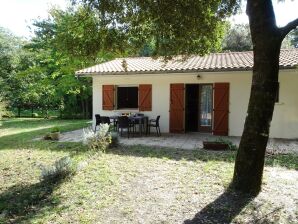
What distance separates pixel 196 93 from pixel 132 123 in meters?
Answer: 3.62

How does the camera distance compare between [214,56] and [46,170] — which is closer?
[46,170]

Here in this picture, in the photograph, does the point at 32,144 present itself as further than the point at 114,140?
Yes

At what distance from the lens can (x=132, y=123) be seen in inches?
483

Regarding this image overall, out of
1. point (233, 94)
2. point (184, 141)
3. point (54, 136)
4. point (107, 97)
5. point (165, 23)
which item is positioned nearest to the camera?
point (165, 23)

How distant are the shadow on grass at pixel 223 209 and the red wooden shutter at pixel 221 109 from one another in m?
7.48

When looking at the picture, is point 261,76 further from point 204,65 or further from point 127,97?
point 127,97

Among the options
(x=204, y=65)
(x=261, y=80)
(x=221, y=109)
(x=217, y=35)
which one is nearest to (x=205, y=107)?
(x=221, y=109)

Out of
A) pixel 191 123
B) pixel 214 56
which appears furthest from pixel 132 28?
pixel 214 56

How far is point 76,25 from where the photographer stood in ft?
23.2

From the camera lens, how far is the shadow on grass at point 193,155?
7.85 m

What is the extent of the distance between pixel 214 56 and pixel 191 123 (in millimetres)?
3541

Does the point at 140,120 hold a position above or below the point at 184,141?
above

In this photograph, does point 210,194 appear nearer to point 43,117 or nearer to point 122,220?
point 122,220

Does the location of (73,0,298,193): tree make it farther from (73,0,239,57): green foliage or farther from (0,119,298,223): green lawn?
(0,119,298,223): green lawn
